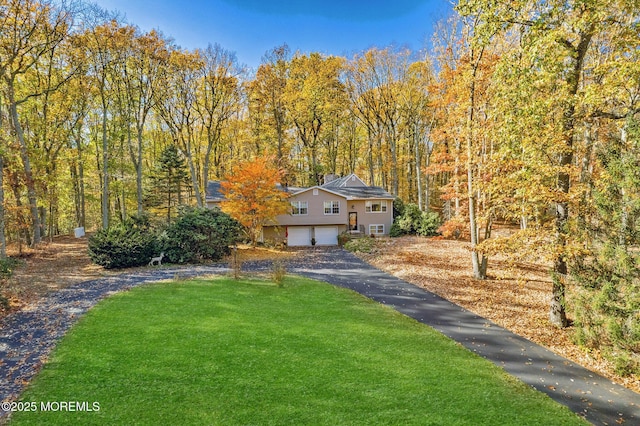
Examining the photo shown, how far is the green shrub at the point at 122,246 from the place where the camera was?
1711 centimetres

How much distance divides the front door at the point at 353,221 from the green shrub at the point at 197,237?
1309 centimetres

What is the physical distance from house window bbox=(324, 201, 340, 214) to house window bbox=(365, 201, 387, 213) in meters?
3.50

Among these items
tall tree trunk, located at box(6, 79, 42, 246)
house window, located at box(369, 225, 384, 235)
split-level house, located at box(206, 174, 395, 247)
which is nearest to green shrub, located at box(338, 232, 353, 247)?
split-level house, located at box(206, 174, 395, 247)

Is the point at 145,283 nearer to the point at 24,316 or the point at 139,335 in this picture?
the point at 24,316

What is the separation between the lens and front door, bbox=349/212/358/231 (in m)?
31.1

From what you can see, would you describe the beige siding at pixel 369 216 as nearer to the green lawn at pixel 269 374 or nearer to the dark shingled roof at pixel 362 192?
the dark shingled roof at pixel 362 192

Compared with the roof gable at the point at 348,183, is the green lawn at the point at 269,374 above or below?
below

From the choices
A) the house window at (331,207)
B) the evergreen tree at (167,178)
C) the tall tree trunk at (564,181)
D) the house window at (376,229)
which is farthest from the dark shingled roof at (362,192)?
the tall tree trunk at (564,181)

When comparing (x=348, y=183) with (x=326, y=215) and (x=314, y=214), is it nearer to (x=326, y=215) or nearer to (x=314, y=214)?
(x=326, y=215)

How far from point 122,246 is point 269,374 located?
14.1m

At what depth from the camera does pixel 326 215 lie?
2844 cm

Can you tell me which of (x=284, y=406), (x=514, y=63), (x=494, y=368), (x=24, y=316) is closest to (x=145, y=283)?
(x=24, y=316)

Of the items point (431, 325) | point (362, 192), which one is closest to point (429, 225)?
point (362, 192)

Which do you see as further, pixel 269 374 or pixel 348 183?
pixel 348 183
